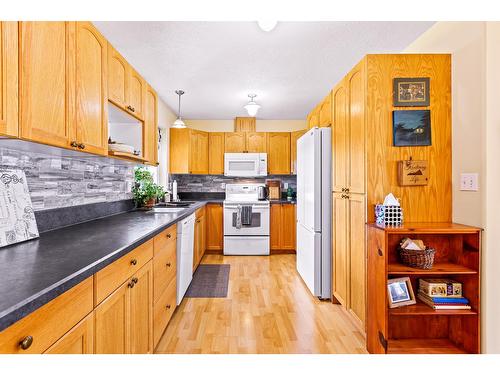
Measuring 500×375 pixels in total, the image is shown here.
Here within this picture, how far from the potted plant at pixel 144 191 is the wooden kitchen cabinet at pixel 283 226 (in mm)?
2132

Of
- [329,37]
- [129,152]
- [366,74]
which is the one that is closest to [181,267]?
[129,152]

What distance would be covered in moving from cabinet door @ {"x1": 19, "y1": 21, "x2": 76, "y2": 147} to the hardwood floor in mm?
1571

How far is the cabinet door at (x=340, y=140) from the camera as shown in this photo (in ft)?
7.70

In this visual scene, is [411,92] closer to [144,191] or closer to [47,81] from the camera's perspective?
[47,81]

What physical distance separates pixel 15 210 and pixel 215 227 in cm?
344

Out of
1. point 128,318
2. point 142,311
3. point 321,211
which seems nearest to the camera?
point 128,318

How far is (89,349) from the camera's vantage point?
0.98 metres

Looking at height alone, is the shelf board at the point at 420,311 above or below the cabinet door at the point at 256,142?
below

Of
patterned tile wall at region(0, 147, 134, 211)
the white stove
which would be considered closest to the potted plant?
patterned tile wall at region(0, 147, 134, 211)

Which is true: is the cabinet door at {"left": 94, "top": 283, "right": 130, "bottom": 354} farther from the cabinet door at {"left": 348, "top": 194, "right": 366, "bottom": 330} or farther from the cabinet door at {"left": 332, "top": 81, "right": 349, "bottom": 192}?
the cabinet door at {"left": 332, "top": 81, "right": 349, "bottom": 192}

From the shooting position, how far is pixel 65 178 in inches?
73.2

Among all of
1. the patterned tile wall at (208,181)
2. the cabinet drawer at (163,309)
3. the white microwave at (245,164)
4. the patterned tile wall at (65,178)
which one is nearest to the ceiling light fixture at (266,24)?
the patterned tile wall at (65,178)

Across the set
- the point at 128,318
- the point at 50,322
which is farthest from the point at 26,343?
the point at 128,318

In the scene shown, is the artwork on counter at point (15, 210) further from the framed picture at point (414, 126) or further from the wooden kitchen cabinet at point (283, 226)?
the wooden kitchen cabinet at point (283, 226)
